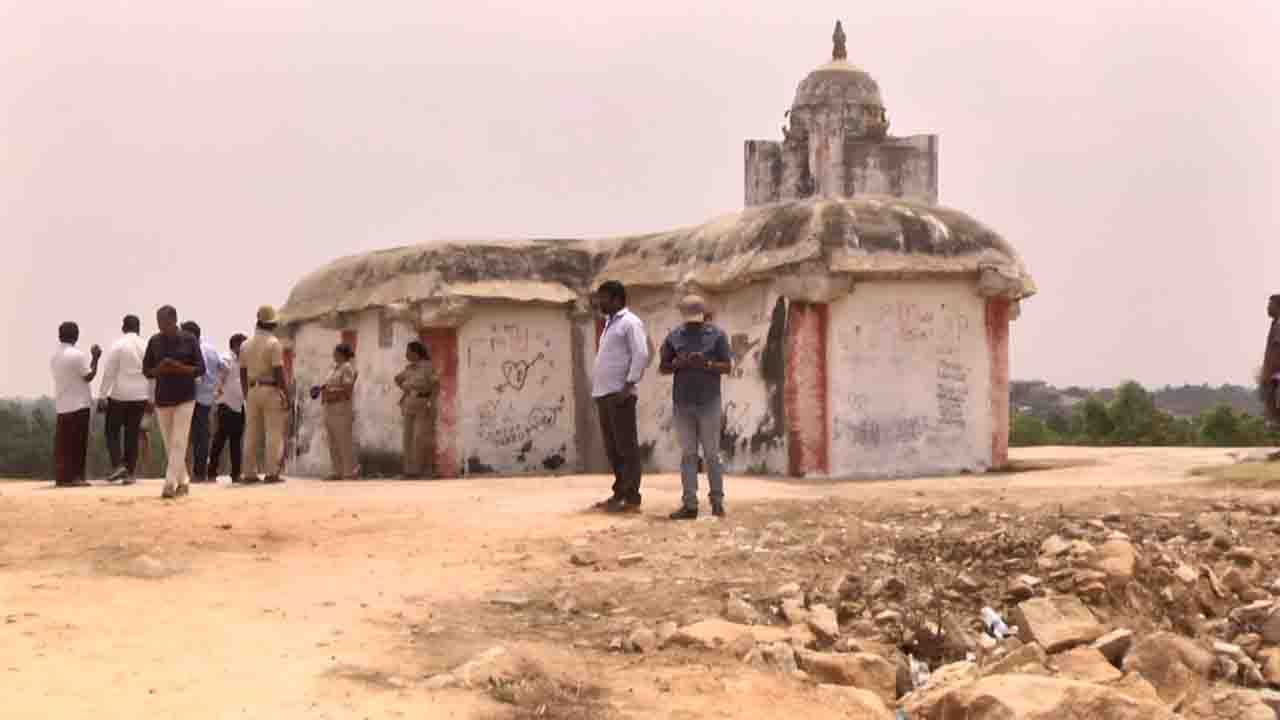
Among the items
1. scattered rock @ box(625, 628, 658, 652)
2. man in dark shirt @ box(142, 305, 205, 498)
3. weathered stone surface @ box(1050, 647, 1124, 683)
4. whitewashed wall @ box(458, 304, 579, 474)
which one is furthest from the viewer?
whitewashed wall @ box(458, 304, 579, 474)

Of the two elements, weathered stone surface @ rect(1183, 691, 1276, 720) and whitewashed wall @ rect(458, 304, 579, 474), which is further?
whitewashed wall @ rect(458, 304, 579, 474)

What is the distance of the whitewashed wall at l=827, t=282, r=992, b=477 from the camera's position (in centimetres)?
1446

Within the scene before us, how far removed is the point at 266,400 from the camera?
1371cm

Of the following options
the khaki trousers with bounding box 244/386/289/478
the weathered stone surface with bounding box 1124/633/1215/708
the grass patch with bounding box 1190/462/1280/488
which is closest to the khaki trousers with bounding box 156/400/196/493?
the khaki trousers with bounding box 244/386/289/478

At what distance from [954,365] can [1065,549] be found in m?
6.00

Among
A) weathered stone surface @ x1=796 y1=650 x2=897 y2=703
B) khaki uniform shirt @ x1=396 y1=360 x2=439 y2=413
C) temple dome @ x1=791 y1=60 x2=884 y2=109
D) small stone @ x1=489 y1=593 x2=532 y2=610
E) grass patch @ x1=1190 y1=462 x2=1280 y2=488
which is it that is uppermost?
temple dome @ x1=791 y1=60 x2=884 y2=109

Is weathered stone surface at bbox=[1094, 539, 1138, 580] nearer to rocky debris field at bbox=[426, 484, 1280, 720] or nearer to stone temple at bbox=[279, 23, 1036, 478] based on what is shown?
A: rocky debris field at bbox=[426, 484, 1280, 720]

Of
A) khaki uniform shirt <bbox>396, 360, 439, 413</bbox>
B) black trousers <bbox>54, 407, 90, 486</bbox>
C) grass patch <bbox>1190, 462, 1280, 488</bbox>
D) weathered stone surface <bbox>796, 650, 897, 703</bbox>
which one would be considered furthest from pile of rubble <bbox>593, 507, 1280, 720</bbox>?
black trousers <bbox>54, 407, 90, 486</bbox>

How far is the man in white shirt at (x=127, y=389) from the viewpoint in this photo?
13.7m

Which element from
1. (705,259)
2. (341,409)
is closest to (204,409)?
(341,409)

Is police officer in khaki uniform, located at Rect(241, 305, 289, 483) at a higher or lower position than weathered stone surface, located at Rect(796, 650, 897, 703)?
higher

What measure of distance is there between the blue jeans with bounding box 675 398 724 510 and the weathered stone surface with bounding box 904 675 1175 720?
11.5 ft

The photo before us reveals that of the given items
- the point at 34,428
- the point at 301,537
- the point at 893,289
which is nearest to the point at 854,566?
the point at 301,537

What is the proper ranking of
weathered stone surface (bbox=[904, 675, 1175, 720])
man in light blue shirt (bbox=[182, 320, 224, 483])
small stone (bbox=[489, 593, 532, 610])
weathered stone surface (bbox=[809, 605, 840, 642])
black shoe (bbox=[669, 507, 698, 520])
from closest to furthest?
weathered stone surface (bbox=[904, 675, 1175, 720])
weathered stone surface (bbox=[809, 605, 840, 642])
small stone (bbox=[489, 593, 532, 610])
black shoe (bbox=[669, 507, 698, 520])
man in light blue shirt (bbox=[182, 320, 224, 483])
